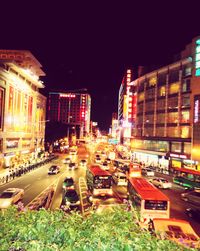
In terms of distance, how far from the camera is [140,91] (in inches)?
2835

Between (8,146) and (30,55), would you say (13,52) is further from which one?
(8,146)

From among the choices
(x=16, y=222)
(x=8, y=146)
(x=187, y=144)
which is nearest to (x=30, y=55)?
(x=8, y=146)

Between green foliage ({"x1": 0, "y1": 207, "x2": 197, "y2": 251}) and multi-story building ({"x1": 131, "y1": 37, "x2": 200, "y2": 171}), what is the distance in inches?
1668

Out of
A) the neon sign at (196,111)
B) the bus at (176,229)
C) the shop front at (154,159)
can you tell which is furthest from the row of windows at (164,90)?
the bus at (176,229)

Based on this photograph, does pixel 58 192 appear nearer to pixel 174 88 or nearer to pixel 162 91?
pixel 174 88

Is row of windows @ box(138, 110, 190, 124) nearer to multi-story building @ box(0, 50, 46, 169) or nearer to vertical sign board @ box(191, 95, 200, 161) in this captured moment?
vertical sign board @ box(191, 95, 200, 161)

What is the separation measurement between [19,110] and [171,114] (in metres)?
33.1

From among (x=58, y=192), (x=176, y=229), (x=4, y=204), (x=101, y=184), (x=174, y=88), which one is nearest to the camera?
(x=176, y=229)

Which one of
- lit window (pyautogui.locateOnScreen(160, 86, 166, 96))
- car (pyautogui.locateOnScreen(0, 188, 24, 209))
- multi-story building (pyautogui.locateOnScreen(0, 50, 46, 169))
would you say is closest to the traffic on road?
car (pyautogui.locateOnScreen(0, 188, 24, 209))

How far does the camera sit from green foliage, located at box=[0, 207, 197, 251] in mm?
5293

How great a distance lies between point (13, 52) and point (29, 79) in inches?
320

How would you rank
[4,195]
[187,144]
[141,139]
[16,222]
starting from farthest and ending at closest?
[141,139] → [187,144] → [4,195] → [16,222]

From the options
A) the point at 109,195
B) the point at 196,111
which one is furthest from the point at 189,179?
the point at 196,111

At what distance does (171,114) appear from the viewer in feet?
186
